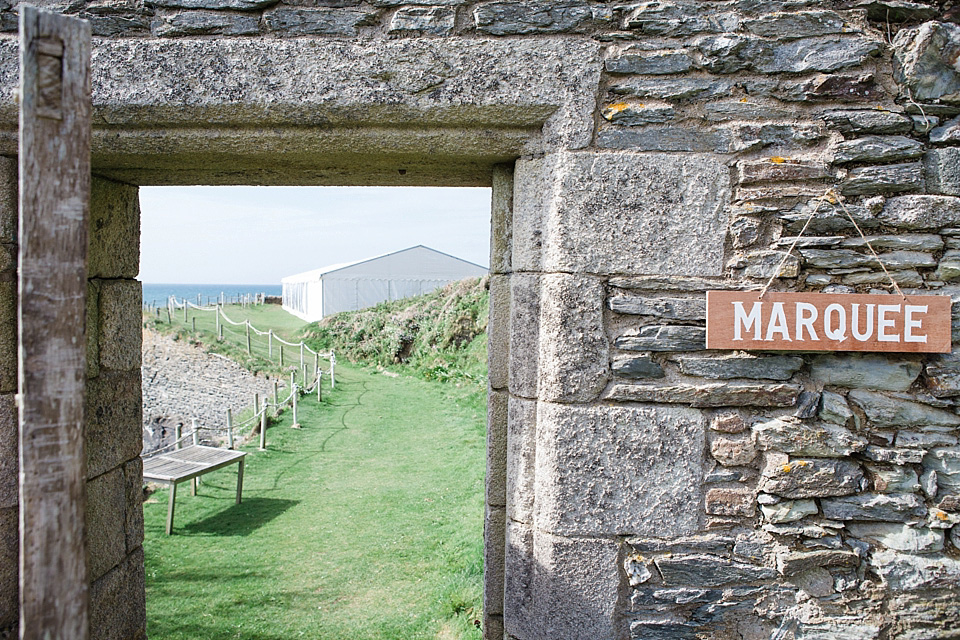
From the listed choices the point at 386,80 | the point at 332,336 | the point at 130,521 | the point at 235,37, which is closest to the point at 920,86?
the point at 386,80

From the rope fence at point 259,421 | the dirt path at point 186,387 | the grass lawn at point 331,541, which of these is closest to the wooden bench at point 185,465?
the rope fence at point 259,421

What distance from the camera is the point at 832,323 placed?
207 cm

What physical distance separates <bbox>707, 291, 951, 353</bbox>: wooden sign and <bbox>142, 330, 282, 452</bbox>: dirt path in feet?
37.8

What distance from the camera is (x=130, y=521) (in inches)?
107

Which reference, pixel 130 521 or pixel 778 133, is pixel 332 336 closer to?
pixel 130 521

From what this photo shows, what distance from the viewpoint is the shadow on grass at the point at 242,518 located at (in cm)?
514

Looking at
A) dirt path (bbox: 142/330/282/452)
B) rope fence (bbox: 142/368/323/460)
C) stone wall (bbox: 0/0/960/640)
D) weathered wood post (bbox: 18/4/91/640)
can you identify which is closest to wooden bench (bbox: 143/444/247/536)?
rope fence (bbox: 142/368/323/460)

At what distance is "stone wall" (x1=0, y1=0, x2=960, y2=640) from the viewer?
6.86ft

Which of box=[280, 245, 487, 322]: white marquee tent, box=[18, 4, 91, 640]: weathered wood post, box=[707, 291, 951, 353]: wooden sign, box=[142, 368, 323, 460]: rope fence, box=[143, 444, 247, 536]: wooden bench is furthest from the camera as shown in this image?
box=[280, 245, 487, 322]: white marquee tent

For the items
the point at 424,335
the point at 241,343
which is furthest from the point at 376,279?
the point at 424,335

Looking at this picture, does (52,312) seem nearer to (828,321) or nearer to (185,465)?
(828,321)

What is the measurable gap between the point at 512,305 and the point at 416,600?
2.40 meters

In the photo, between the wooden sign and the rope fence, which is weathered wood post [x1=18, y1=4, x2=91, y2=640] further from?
the rope fence

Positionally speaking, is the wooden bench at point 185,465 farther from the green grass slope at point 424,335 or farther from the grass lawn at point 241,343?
the grass lawn at point 241,343
